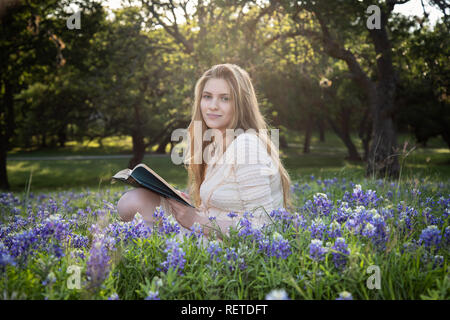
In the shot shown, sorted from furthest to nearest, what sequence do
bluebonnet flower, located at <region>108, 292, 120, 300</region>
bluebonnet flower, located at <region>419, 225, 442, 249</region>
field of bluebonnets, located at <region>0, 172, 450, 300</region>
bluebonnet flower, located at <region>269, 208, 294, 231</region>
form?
bluebonnet flower, located at <region>269, 208, 294, 231</region> < bluebonnet flower, located at <region>419, 225, 442, 249</region> < field of bluebonnets, located at <region>0, 172, 450, 300</region> < bluebonnet flower, located at <region>108, 292, 120, 300</region>

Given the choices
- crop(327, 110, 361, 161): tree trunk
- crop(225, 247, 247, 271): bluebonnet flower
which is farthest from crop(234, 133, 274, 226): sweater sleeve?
crop(327, 110, 361, 161): tree trunk

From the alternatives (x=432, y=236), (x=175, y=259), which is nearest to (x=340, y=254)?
(x=432, y=236)

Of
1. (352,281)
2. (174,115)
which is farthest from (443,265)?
(174,115)

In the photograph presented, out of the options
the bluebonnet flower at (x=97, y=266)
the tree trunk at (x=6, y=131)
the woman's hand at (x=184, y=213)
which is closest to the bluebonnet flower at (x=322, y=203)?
the woman's hand at (x=184, y=213)

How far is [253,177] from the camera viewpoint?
3.21 metres

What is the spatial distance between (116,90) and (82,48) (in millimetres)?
2181

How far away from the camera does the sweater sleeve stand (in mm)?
3205

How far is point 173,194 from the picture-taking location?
291cm

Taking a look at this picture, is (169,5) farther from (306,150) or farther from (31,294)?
(306,150)

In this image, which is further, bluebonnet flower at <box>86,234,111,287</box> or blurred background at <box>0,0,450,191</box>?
blurred background at <box>0,0,450,191</box>

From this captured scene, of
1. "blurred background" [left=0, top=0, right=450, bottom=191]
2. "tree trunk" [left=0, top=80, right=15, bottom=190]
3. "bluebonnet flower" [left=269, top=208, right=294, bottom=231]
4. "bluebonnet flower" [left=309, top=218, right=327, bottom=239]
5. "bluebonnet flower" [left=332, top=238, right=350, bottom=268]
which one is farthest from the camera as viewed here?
"tree trunk" [left=0, top=80, right=15, bottom=190]

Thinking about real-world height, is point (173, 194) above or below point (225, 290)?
above

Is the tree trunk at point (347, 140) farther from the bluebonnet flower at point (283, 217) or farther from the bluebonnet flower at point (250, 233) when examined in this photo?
the bluebonnet flower at point (250, 233)

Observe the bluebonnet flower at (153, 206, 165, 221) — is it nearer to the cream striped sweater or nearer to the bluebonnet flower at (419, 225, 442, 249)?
the cream striped sweater
